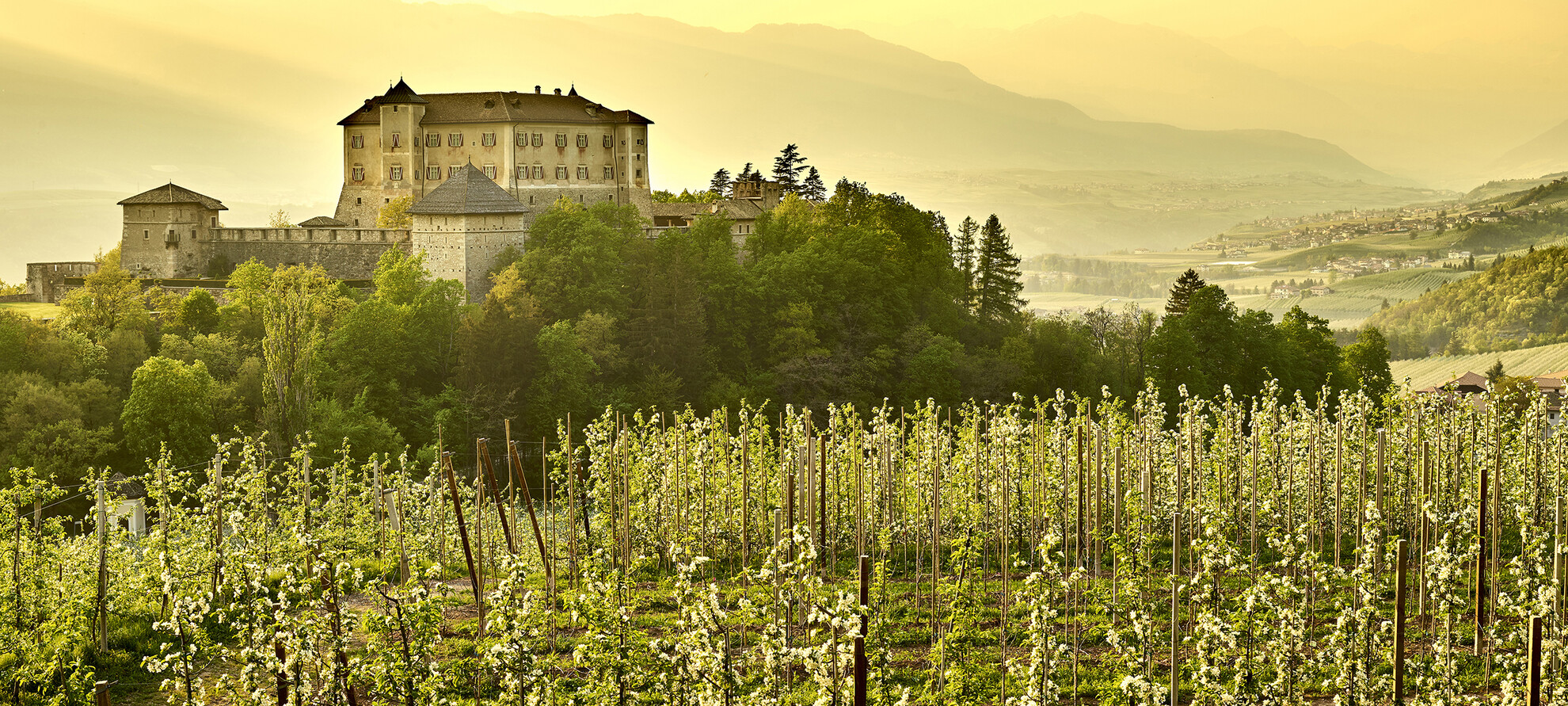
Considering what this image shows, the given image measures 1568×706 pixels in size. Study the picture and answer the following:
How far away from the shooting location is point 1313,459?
2084 centimetres

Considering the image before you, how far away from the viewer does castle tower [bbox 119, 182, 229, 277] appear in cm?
5875

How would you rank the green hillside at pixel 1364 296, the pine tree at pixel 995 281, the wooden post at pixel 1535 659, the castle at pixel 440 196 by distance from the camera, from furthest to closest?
the green hillside at pixel 1364 296, the pine tree at pixel 995 281, the castle at pixel 440 196, the wooden post at pixel 1535 659

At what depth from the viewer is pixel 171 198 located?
2327 inches

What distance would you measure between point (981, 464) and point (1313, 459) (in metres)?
5.02

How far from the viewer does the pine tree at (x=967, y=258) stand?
70.1 m

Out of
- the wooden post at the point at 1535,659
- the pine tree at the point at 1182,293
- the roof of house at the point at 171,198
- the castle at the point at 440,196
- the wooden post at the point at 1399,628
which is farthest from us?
the pine tree at the point at 1182,293

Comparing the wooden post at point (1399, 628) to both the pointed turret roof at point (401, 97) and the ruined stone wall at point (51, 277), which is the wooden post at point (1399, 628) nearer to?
the ruined stone wall at point (51, 277)

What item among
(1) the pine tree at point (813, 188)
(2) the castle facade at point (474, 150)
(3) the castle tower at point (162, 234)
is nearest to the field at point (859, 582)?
(3) the castle tower at point (162, 234)

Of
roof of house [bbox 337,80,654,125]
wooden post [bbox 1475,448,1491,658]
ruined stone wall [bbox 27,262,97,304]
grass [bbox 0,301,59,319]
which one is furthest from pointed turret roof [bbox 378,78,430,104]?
wooden post [bbox 1475,448,1491,658]

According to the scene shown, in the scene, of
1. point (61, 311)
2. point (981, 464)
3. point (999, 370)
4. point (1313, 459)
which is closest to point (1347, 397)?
point (1313, 459)

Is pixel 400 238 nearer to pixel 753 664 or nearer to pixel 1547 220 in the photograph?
pixel 753 664

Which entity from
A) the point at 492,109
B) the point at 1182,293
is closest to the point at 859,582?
the point at 1182,293

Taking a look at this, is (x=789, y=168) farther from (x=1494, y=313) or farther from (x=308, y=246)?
(x=1494, y=313)

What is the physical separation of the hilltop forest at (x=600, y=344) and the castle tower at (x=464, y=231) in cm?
92
